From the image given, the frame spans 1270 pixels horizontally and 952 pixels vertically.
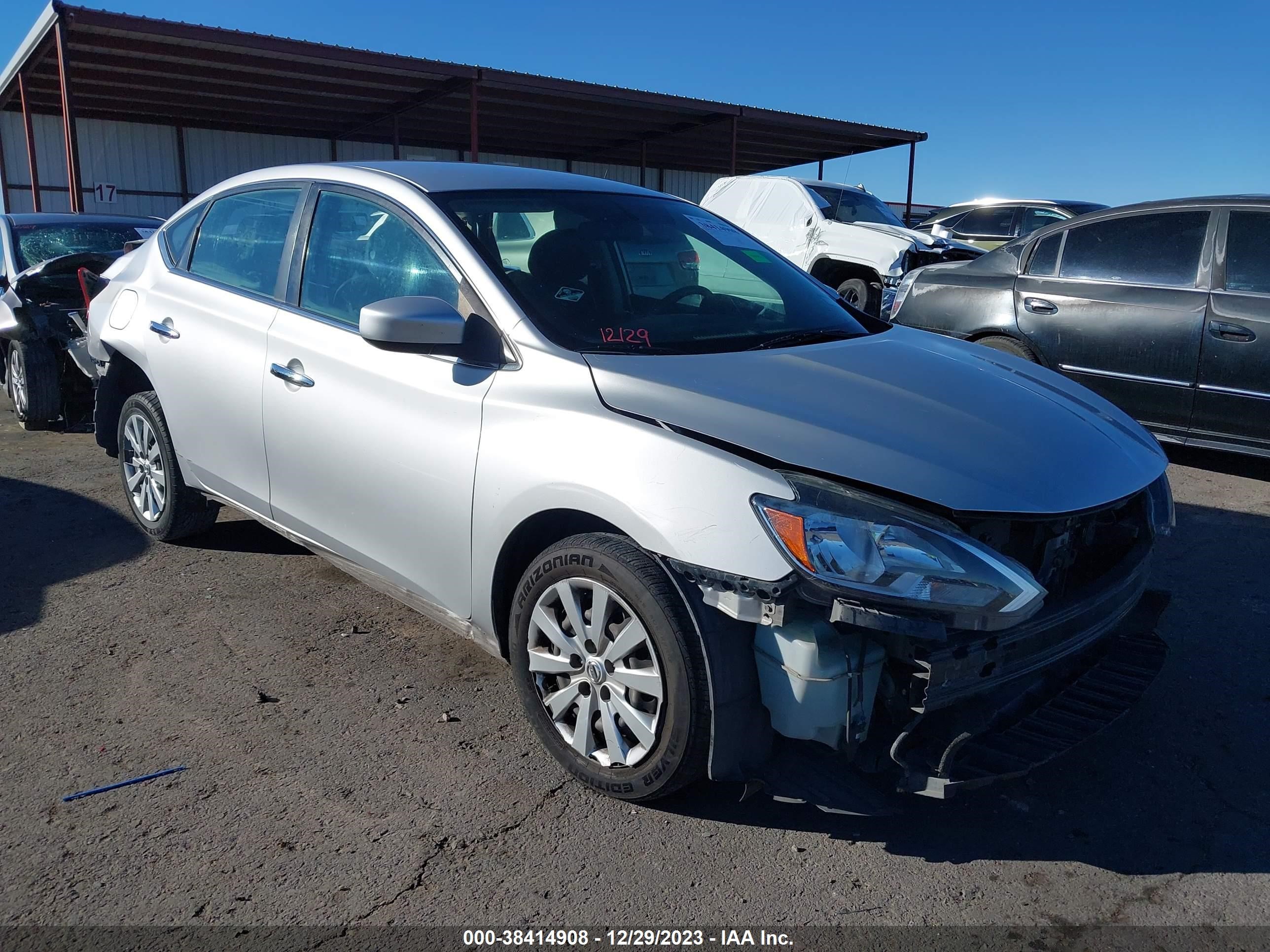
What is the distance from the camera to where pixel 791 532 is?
2.27 meters

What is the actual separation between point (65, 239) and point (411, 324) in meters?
6.33

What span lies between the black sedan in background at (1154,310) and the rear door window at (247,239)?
4.60m

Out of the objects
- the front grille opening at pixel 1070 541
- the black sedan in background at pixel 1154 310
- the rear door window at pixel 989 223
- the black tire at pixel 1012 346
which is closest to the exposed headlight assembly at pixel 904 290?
the black sedan in background at pixel 1154 310

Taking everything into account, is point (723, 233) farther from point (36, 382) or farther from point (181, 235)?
point (36, 382)

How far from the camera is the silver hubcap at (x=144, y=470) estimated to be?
4.52 m

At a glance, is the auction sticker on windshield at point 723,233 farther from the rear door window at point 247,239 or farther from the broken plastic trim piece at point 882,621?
the broken plastic trim piece at point 882,621

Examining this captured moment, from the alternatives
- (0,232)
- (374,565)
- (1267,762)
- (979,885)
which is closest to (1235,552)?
(1267,762)

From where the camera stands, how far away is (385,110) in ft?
65.3

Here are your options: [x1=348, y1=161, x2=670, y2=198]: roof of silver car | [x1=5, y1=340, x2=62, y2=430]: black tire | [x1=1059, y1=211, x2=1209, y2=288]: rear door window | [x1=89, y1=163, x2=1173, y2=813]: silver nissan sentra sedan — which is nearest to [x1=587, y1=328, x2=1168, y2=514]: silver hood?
[x1=89, y1=163, x2=1173, y2=813]: silver nissan sentra sedan

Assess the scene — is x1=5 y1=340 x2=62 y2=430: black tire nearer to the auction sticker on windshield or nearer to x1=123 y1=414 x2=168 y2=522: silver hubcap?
x1=123 y1=414 x2=168 y2=522: silver hubcap

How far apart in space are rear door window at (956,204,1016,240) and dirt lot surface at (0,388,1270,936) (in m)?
10.6

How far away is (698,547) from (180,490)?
9.83 feet

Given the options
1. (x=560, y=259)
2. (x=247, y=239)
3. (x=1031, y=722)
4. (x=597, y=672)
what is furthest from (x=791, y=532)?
(x=247, y=239)

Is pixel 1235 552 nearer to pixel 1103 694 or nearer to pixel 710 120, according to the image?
pixel 1103 694
